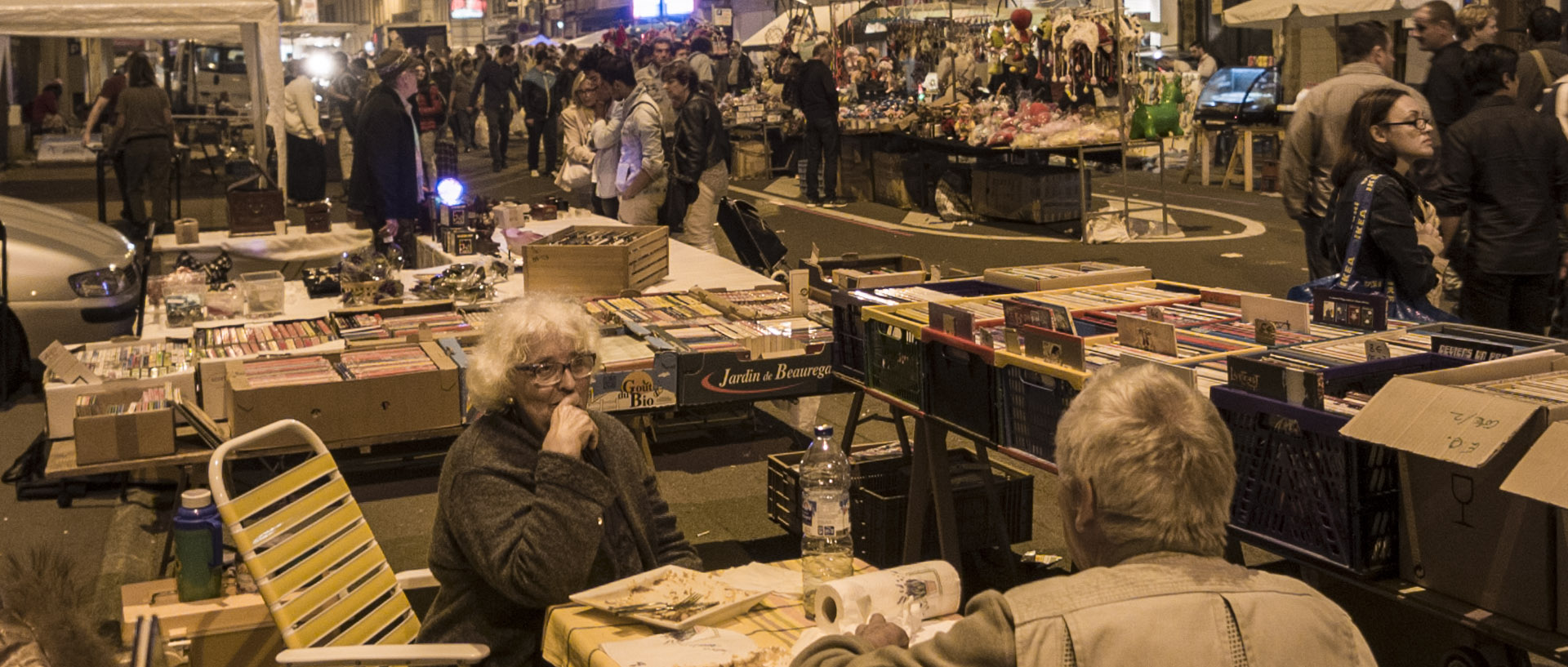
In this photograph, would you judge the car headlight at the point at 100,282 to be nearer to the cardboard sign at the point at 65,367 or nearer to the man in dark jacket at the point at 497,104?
the cardboard sign at the point at 65,367

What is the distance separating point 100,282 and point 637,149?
345 cm

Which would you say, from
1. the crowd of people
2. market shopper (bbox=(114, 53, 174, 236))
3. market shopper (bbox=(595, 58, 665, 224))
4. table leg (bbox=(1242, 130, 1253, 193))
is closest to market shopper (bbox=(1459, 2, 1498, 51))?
the crowd of people

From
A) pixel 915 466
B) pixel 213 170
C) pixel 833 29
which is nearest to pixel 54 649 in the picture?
pixel 915 466

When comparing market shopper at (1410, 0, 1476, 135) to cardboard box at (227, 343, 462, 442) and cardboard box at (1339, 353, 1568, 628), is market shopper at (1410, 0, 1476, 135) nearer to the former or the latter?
cardboard box at (1339, 353, 1568, 628)

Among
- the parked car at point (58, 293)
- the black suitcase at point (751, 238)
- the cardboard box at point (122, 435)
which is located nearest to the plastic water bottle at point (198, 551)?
the cardboard box at point (122, 435)

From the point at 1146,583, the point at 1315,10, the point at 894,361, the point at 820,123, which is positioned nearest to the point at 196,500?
the point at 894,361

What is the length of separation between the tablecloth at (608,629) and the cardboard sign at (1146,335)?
4.51ft

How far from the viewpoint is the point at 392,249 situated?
846cm

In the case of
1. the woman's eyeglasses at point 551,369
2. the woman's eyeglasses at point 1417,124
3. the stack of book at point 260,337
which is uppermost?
the woman's eyeglasses at point 1417,124

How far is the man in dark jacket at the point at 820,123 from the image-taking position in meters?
16.7

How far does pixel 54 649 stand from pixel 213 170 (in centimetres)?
2063

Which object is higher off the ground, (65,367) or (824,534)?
(65,367)

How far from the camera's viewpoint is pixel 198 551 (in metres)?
4.22

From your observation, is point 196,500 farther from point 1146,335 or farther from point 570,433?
point 1146,335
